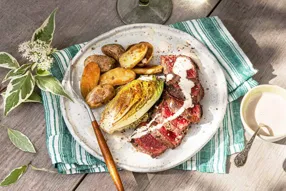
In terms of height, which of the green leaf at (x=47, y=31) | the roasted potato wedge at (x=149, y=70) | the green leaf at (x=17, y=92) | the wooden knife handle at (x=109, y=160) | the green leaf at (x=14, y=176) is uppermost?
the roasted potato wedge at (x=149, y=70)

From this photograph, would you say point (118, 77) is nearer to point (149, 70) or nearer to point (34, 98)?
point (149, 70)

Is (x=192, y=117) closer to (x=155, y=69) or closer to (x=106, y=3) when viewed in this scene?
(x=155, y=69)

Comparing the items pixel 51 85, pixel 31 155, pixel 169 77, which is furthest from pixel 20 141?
pixel 169 77

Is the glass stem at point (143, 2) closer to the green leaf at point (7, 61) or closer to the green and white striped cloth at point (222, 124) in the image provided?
the green and white striped cloth at point (222, 124)

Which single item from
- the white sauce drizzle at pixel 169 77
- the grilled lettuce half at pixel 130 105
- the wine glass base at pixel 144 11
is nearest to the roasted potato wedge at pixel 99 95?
the grilled lettuce half at pixel 130 105

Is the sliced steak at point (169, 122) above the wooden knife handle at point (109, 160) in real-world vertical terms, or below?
above

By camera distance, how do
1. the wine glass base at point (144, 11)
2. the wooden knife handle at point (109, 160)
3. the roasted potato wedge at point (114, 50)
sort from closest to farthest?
1. the wooden knife handle at point (109, 160)
2. the roasted potato wedge at point (114, 50)
3. the wine glass base at point (144, 11)

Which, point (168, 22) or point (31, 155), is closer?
point (31, 155)
